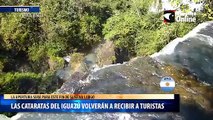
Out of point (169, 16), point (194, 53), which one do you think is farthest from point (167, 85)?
point (169, 16)

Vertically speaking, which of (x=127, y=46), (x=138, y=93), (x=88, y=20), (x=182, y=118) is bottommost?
(x=182, y=118)

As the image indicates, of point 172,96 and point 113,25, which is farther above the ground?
point 113,25

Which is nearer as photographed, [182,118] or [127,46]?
[182,118]

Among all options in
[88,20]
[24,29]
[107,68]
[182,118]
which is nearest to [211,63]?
[182,118]

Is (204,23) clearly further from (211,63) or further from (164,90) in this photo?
(164,90)

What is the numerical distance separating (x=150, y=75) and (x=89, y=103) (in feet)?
2.54

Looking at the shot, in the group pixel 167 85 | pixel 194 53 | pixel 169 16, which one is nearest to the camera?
pixel 167 85

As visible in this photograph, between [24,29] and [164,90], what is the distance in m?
1.76

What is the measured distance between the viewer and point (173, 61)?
16.8 ft

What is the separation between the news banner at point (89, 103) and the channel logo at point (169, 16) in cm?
88

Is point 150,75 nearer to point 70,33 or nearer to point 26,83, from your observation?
point 70,33

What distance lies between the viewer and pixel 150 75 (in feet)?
16.4

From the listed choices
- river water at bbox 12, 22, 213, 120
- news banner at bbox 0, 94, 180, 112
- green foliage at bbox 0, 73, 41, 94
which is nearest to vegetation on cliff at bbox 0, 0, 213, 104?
green foliage at bbox 0, 73, 41, 94

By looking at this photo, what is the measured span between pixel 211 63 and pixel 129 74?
0.98 meters
